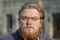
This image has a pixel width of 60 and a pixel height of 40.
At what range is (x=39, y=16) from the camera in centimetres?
169

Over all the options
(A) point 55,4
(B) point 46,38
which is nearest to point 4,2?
(A) point 55,4

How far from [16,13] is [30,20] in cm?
1720

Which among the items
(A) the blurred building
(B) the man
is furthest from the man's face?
(A) the blurred building

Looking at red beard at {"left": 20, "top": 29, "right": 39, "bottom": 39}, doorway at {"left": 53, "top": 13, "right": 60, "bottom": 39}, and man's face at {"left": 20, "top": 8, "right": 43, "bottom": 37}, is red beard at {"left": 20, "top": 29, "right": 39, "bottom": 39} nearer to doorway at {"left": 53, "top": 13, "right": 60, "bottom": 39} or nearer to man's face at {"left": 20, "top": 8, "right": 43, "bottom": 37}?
man's face at {"left": 20, "top": 8, "right": 43, "bottom": 37}

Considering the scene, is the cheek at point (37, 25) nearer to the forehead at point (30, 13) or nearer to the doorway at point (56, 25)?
the forehead at point (30, 13)

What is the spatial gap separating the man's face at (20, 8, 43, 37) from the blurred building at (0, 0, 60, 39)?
16711 mm

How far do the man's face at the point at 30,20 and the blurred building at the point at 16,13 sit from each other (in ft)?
54.8

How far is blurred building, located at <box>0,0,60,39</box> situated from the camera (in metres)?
18.6

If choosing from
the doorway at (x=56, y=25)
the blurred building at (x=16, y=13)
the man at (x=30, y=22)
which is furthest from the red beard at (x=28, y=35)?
the blurred building at (x=16, y=13)

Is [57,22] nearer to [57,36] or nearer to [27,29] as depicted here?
[57,36]

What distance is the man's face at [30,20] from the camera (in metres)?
1.65

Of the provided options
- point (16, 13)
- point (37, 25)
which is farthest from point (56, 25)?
point (37, 25)

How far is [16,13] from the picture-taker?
18.8 m

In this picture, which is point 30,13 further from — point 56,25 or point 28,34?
point 56,25
